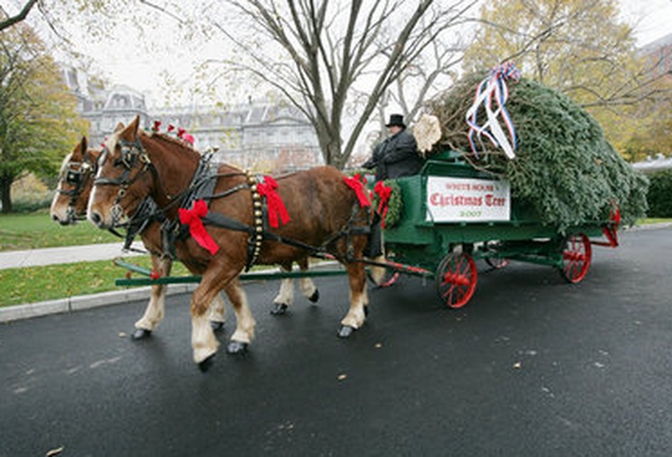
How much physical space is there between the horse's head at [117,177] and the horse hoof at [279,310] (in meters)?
2.32

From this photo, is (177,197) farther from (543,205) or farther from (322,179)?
(543,205)

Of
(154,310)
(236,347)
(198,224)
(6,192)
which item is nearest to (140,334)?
(154,310)

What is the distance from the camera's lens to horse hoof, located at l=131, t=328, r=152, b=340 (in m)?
3.85

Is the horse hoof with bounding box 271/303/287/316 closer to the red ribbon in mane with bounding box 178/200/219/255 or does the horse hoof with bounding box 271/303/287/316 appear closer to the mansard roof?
the red ribbon in mane with bounding box 178/200/219/255

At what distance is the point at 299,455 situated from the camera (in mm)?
2051

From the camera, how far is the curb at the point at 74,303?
4.56 meters

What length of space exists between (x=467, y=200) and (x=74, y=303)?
18.0 ft

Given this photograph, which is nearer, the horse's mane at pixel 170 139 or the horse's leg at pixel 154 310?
the horse's mane at pixel 170 139

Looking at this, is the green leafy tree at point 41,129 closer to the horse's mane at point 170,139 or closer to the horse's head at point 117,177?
the horse's mane at point 170,139

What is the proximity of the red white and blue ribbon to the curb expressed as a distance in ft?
16.0

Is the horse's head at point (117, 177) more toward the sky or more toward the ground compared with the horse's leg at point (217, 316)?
more toward the sky

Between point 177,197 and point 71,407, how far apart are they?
5.78ft

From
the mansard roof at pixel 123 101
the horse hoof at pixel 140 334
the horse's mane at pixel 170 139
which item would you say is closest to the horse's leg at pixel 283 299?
the horse hoof at pixel 140 334

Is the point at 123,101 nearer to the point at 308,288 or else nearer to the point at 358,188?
the point at 308,288
